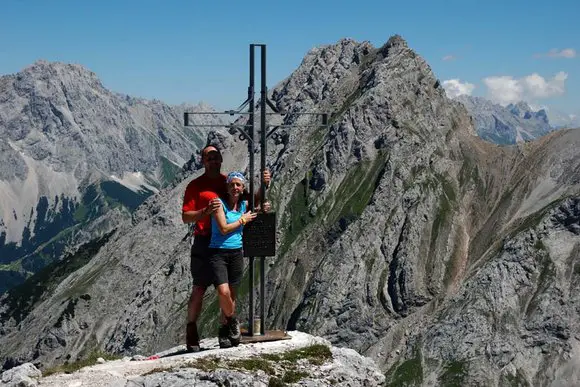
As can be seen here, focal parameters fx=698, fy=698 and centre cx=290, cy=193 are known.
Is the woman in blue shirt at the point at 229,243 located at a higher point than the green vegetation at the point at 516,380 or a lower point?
Answer: higher

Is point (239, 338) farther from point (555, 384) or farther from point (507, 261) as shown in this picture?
point (507, 261)

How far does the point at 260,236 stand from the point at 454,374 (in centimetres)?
15694

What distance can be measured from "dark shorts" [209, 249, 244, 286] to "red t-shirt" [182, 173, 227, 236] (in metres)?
0.73

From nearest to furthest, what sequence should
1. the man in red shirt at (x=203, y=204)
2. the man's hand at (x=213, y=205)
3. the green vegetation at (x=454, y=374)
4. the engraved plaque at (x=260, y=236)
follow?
the man's hand at (x=213, y=205)
the man in red shirt at (x=203, y=204)
the engraved plaque at (x=260, y=236)
the green vegetation at (x=454, y=374)

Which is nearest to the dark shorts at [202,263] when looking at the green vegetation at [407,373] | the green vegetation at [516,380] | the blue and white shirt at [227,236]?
the blue and white shirt at [227,236]

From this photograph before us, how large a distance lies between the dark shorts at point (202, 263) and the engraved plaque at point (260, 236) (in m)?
2.16

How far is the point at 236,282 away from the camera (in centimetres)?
2238

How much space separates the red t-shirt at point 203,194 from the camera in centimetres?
2102

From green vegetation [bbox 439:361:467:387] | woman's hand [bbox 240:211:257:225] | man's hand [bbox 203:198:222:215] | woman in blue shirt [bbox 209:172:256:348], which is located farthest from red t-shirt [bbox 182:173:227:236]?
green vegetation [bbox 439:361:467:387]

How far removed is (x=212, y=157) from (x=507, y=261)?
17014 cm

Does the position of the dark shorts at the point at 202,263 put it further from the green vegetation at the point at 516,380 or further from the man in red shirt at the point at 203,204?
the green vegetation at the point at 516,380

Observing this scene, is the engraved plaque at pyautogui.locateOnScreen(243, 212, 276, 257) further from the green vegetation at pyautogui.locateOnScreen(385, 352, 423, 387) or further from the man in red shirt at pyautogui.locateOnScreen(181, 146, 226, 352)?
the green vegetation at pyautogui.locateOnScreen(385, 352, 423, 387)

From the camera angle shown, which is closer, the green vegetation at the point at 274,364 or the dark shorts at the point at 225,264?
the green vegetation at the point at 274,364

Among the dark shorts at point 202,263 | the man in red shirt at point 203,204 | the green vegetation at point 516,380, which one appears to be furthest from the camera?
the green vegetation at point 516,380
